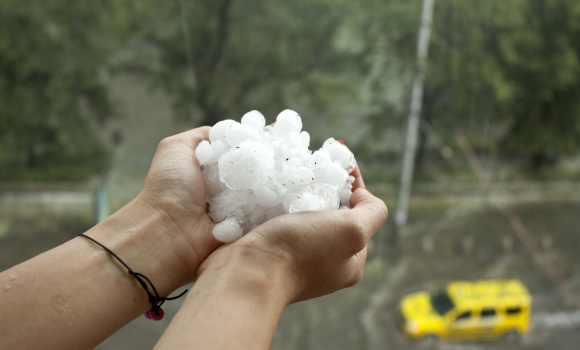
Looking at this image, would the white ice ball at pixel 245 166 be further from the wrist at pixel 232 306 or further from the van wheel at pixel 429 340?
the van wheel at pixel 429 340

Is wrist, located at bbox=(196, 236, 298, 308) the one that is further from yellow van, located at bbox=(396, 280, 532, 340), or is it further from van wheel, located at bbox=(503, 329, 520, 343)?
van wheel, located at bbox=(503, 329, 520, 343)

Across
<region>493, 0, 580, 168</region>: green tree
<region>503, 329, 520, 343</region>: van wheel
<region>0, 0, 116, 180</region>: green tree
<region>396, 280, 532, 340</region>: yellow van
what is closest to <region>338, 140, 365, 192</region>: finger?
<region>396, 280, 532, 340</region>: yellow van

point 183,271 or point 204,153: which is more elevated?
point 204,153

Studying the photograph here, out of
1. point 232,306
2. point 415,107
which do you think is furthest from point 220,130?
point 415,107

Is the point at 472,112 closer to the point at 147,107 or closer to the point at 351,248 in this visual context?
the point at 147,107

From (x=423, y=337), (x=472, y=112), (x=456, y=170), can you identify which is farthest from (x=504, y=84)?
(x=423, y=337)

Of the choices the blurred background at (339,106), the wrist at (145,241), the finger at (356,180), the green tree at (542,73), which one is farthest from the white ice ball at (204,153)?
the green tree at (542,73)

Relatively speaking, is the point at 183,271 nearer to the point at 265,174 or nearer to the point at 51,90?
the point at 265,174

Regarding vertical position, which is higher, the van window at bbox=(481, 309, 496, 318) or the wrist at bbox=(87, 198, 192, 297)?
the wrist at bbox=(87, 198, 192, 297)
